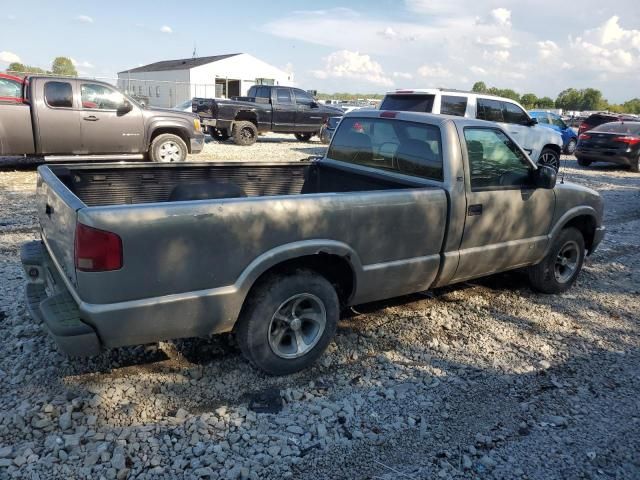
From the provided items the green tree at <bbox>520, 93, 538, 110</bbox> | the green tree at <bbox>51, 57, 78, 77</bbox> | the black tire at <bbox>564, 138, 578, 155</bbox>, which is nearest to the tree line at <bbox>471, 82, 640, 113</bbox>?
the green tree at <bbox>520, 93, 538, 110</bbox>

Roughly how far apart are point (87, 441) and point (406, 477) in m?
1.71

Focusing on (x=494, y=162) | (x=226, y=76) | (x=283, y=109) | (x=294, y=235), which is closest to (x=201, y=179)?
(x=294, y=235)

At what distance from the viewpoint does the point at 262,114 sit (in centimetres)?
1783

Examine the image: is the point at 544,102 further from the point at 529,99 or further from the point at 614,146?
the point at 614,146

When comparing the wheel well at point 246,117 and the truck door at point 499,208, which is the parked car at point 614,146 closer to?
the wheel well at point 246,117

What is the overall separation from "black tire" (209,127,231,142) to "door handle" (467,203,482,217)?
14883 mm

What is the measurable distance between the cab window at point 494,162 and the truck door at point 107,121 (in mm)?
8371

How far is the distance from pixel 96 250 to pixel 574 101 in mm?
89900

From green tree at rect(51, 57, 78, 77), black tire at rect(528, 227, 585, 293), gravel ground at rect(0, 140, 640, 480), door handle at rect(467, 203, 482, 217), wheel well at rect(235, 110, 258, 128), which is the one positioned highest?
green tree at rect(51, 57, 78, 77)

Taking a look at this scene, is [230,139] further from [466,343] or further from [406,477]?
[406,477]

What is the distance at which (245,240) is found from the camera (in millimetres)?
2975

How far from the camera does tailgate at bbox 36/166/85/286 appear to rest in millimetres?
2774

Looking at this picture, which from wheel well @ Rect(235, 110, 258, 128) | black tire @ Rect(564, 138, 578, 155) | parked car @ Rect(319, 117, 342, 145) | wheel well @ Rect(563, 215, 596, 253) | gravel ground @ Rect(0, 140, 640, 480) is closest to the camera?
gravel ground @ Rect(0, 140, 640, 480)

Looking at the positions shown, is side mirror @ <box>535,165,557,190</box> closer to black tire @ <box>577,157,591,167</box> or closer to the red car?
the red car
